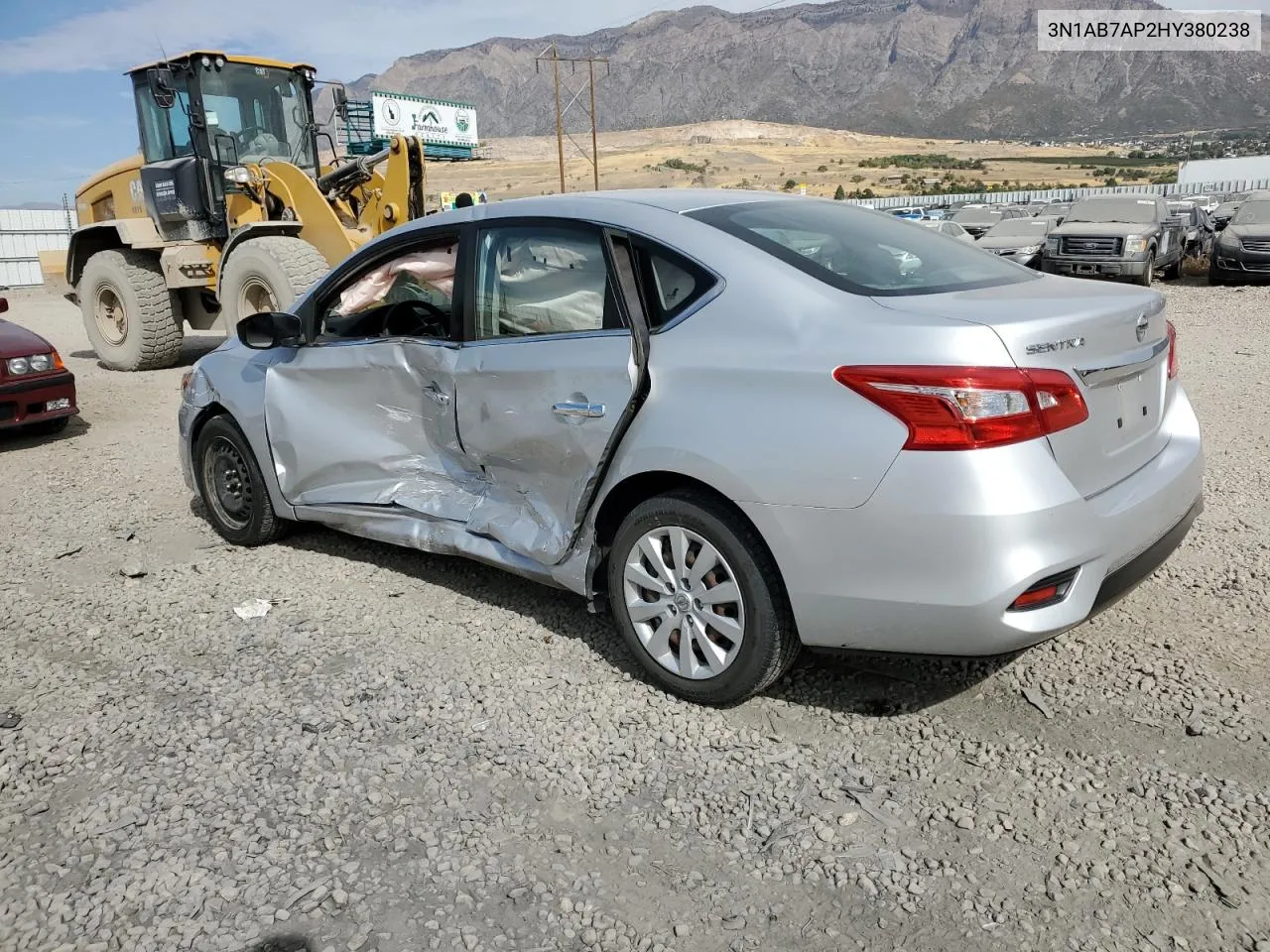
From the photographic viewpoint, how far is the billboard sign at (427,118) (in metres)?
68.7

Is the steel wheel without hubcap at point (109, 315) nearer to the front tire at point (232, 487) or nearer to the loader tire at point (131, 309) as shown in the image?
the loader tire at point (131, 309)

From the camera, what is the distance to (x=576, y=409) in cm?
352

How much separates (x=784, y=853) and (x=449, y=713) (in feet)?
4.39

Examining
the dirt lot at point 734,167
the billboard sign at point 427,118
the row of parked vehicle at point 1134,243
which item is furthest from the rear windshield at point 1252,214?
the billboard sign at point 427,118

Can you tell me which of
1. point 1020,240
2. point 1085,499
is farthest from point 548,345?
point 1020,240

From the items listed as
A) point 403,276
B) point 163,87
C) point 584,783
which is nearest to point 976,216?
point 163,87

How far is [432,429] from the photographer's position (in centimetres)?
423

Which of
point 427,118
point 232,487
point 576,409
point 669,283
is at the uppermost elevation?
point 427,118

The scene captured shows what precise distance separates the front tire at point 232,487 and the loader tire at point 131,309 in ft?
24.1

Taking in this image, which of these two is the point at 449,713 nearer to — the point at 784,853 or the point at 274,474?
the point at 784,853

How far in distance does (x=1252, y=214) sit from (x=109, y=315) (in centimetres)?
1793

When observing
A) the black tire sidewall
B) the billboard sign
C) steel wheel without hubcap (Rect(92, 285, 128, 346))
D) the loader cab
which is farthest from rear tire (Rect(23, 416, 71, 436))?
the billboard sign

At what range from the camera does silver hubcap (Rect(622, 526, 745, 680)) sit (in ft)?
10.6

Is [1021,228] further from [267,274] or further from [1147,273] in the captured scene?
[267,274]
